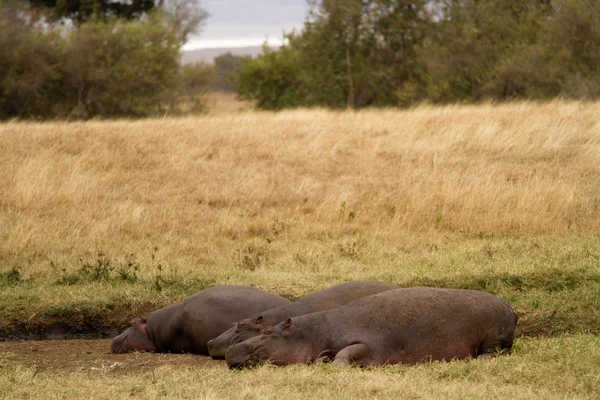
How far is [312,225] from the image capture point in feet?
41.0

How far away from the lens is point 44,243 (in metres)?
11.6

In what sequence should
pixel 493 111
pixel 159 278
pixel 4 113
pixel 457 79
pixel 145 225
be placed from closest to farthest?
pixel 159 278
pixel 145 225
pixel 493 111
pixel 4 113
pixel 457 79

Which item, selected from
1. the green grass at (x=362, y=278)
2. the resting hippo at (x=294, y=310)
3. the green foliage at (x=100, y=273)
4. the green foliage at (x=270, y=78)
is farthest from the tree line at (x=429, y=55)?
the resting hippo at (x=294, y=310)

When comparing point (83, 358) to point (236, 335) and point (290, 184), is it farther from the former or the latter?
point (290, 184)

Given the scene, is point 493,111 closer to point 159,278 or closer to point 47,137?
point 47,137

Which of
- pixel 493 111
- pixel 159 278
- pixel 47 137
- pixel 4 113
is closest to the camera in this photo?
pixel 159 278

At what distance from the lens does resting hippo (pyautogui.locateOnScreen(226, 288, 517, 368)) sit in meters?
6.63

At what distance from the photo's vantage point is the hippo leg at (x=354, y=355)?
253 inches

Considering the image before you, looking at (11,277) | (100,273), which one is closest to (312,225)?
(100,273)

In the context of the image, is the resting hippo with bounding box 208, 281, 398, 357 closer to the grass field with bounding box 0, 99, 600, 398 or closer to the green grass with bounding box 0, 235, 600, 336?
the grass field with bounding box 0, 99, 600, 398

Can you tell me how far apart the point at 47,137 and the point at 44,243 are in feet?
19.3

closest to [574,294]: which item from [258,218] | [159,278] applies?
[159,278]

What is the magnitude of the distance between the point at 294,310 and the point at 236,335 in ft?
2.08

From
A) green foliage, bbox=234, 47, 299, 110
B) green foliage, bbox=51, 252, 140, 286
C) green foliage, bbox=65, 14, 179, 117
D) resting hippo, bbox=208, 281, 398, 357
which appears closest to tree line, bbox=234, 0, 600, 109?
green foliage, bbox=234, 47, 299, 110
